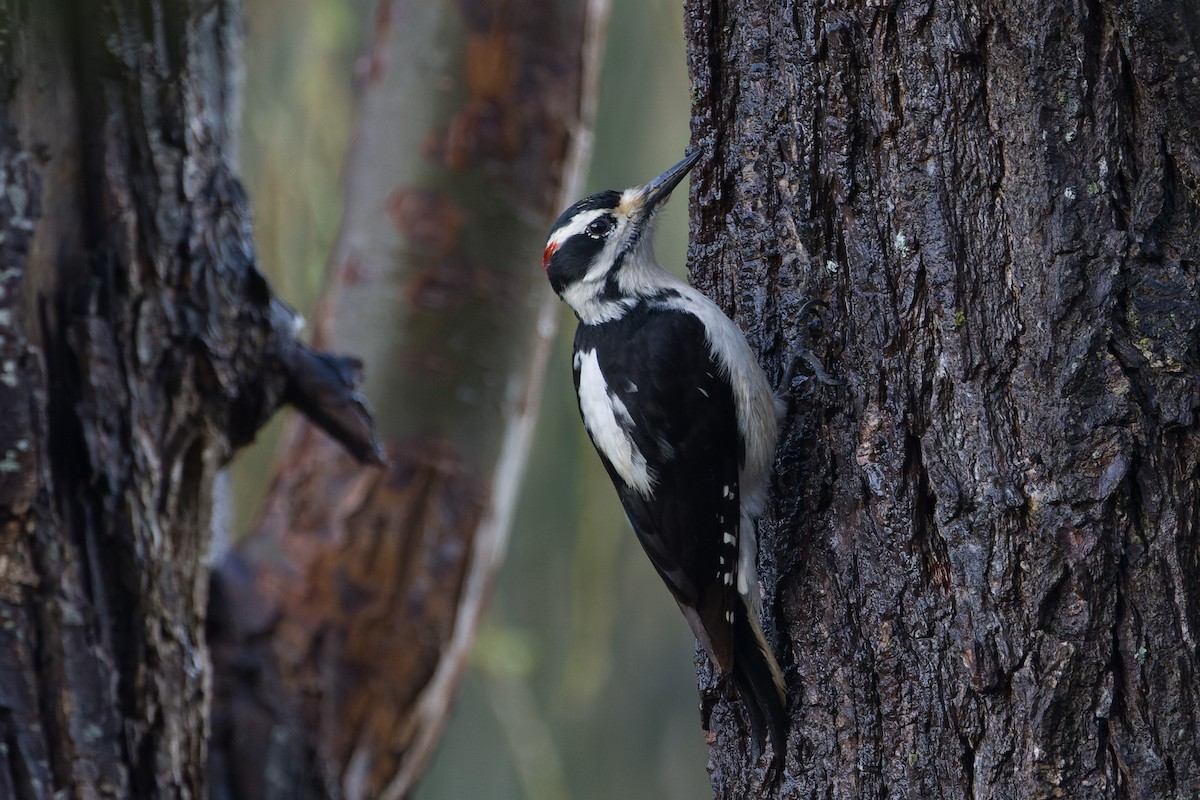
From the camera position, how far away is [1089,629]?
4.93ft

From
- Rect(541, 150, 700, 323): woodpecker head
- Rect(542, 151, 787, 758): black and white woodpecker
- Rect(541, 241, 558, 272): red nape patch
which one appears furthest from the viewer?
Rect(541, 241, 558, 272): red nape patch

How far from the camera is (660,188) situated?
242 cm

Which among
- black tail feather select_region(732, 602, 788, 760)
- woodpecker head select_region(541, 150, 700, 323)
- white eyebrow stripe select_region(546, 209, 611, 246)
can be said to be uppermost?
white eyebrow stripe select_region(546, 209, 611, 246)

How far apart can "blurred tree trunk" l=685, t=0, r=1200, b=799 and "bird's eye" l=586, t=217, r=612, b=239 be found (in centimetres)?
71

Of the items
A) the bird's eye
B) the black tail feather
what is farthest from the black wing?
the bird's eye

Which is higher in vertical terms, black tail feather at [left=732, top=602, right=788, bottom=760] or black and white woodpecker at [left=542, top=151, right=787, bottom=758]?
black and white woodpecker at [left=542, top=151, right=787, bottom=758]

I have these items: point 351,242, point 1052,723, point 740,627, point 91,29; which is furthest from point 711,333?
point 351,242

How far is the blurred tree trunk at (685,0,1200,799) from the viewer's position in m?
1.49

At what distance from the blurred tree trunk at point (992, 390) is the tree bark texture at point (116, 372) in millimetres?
1190

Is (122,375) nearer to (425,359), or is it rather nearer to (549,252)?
(549,252)

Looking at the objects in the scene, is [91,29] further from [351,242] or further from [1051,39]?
[1051,39]

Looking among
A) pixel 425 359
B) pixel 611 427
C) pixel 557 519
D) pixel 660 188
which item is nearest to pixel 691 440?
pixel 611 427

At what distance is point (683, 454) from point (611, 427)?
167 mm

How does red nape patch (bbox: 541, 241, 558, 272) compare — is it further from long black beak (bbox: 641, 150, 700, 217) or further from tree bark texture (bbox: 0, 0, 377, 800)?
tree bark texture (bbox: 0, 0, 377, 800)
